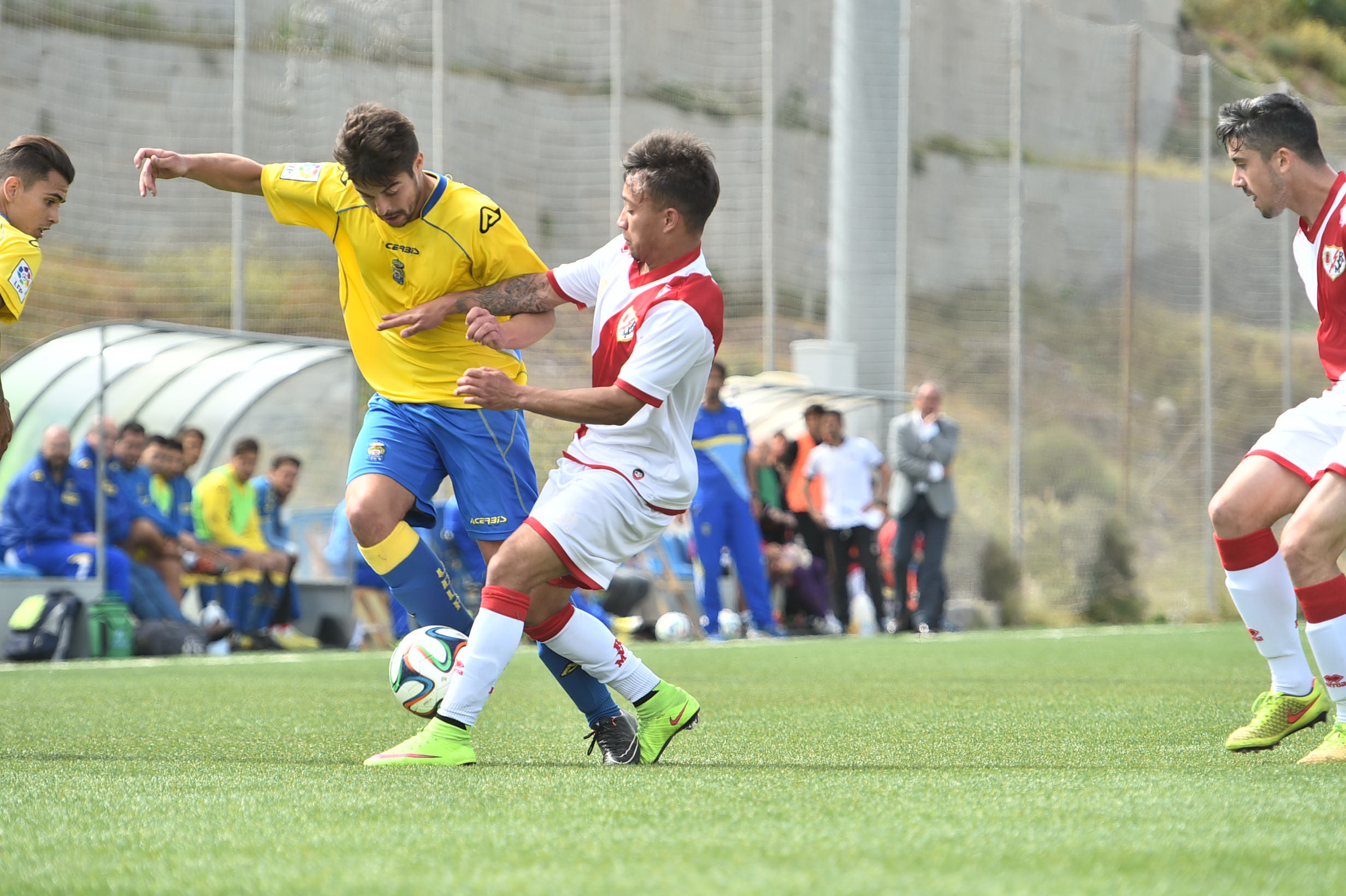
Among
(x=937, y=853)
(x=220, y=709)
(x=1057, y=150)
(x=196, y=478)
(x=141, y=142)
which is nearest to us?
(x=937, y=853)

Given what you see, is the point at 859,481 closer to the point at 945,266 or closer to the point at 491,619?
the point at 945,266

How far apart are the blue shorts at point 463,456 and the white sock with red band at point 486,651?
713mm

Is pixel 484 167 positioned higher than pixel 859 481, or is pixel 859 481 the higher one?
pixel 484 167

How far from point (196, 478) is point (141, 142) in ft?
19.3

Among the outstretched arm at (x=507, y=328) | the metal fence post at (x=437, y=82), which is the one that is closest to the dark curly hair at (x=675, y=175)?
the outstretched arm at (x=507, y=328)

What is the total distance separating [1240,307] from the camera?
2206 cm

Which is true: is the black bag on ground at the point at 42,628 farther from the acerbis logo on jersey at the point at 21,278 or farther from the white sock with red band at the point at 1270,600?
the white sock with red band at the point at 1270,600

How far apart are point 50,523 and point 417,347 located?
667cm

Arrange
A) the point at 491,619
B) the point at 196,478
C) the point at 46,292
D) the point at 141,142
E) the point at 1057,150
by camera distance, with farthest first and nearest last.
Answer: the point at 1057,150, the point at 46,292, the point at 141,142, the point at 196,478, the point at 491,619

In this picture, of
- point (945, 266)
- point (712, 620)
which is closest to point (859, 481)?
point (712, 620)

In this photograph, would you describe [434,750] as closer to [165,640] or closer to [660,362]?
[660,362]

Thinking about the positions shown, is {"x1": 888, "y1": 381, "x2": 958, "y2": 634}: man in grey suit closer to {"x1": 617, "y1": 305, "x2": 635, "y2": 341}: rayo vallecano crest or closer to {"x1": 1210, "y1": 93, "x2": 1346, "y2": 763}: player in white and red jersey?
{"x1": 1210, "y1": 93, "x2": 1346, "y2": 763}: player in white and red jersey

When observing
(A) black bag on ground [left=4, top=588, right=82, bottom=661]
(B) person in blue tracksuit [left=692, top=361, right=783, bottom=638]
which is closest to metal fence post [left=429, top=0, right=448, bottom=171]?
(B) person in blue tracksuit [left=692, top=361, right=783, bottom=638]

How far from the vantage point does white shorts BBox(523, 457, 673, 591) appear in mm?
4145
